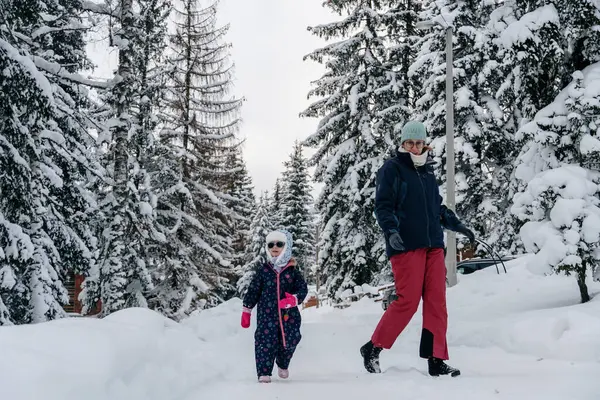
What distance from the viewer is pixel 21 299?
10.8 m

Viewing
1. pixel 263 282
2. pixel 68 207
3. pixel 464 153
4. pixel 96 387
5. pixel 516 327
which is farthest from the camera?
pixel 464 153

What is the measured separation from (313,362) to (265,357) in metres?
1.68

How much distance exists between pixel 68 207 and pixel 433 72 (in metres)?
13.1

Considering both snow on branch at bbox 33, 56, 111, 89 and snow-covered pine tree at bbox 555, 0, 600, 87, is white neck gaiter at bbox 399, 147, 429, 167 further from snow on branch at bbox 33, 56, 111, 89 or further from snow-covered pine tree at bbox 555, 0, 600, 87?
snow on branch at bbox 33, 56, 111, 89

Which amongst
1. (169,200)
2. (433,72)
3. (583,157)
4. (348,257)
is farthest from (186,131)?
(583,157)

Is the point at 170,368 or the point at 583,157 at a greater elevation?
the point at 583,157

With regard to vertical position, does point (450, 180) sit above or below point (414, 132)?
above

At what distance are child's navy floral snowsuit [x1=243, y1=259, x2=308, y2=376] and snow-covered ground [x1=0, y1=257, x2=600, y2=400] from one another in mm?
329

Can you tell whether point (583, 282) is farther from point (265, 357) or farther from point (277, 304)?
point (265, 357)

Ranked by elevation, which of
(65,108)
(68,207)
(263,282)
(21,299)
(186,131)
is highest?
(186,131)

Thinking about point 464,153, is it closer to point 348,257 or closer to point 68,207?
point 348,257

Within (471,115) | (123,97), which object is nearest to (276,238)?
(123,97)

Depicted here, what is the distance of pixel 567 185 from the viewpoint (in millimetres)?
7070

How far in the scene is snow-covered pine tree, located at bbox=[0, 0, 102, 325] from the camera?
28.1ft
